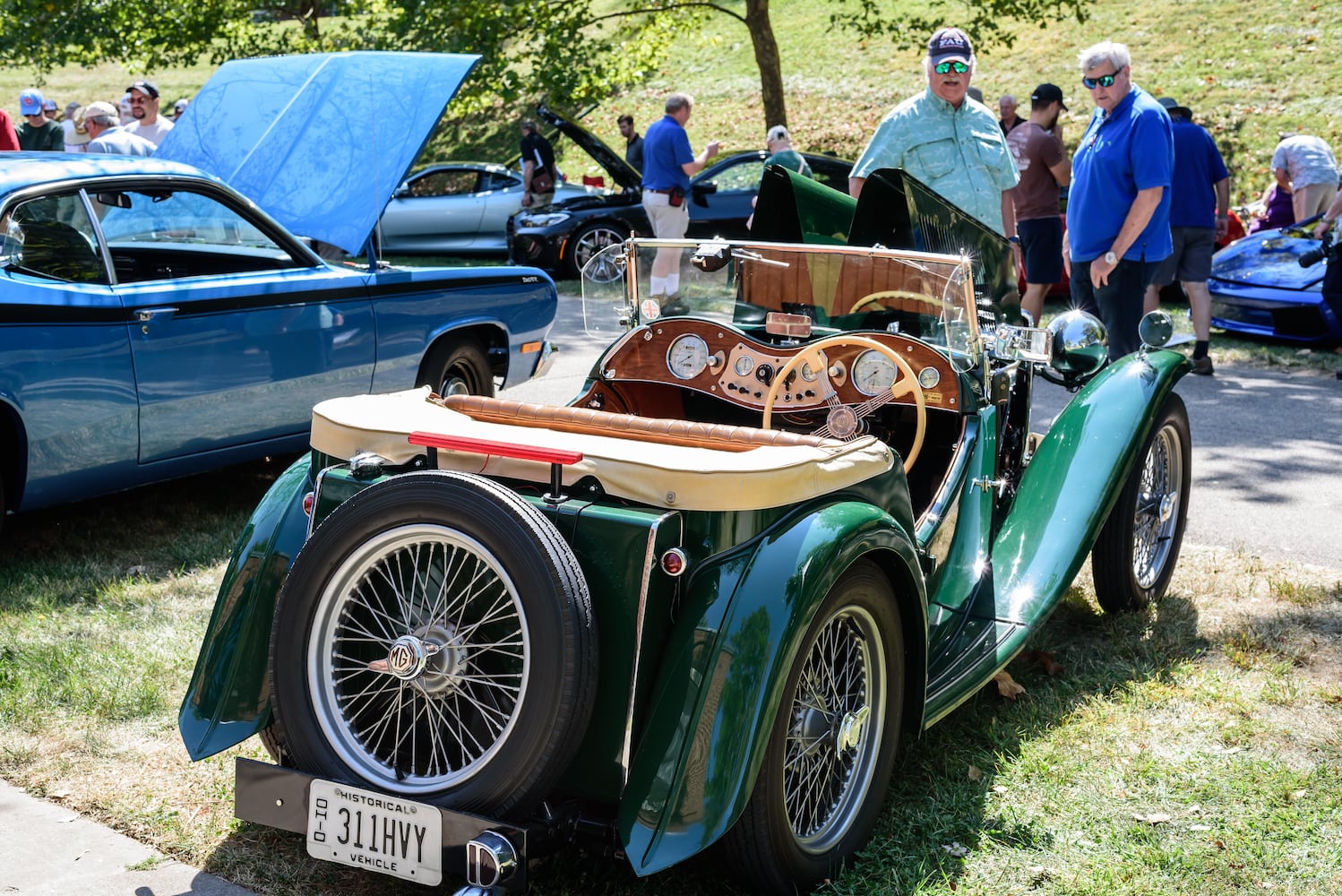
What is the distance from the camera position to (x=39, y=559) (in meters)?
5.39

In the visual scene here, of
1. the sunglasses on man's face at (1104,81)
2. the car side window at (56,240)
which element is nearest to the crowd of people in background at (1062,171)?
the sunglasses on man's face at (1104,81)

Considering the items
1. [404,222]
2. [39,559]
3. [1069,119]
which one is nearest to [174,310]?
[39,559]

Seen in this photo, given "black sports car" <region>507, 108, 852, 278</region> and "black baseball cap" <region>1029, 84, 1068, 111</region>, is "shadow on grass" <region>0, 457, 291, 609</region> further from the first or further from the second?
"black sports car" <region>507, 108, 852, 278</region>

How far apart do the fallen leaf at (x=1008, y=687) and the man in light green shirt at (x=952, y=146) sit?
2.64 meters

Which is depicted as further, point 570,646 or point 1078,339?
point 1078,339

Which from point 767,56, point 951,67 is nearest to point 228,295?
point 951,67

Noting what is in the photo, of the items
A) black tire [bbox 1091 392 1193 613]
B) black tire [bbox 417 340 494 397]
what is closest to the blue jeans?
black tire [bbox 1091 392 1193 613]

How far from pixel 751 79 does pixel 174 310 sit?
22.5 metres

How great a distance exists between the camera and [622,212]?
1396 centimetres

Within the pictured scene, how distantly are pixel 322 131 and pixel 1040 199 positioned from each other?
564 centimetres

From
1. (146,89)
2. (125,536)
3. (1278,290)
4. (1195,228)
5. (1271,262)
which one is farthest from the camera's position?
(1271,262)

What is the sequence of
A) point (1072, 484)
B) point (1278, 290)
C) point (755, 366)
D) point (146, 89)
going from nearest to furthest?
point (755, 366), point (1072, 484), point (146, 89), point (1278, 290)

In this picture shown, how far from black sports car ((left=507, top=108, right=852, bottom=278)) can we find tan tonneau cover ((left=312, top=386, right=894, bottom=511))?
10628 millimetres

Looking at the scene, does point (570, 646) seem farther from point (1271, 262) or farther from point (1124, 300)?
point (1271, 262)
